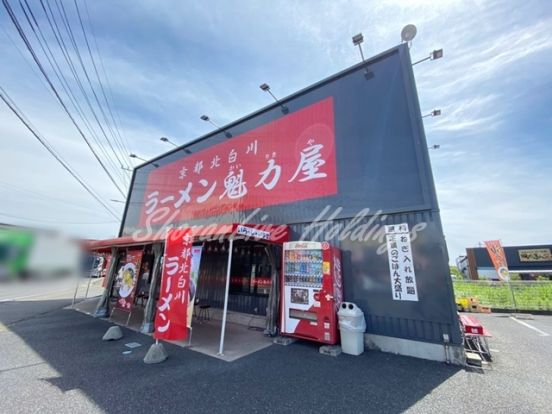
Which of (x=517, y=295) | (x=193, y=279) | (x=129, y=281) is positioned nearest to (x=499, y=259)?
(x=517, y=295)

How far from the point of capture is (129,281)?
257 inches

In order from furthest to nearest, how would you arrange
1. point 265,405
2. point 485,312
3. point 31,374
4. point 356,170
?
point 485,312
point 356,170
point 31,374
point 265,405

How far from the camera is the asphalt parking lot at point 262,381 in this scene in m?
2.76

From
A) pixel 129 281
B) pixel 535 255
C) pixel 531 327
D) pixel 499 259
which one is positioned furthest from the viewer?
pixel 535 255

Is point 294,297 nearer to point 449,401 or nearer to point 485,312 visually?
point 449,401

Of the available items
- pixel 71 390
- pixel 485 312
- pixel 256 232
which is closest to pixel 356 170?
pixel 256 232

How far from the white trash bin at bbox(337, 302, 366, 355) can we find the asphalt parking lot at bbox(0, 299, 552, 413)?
0.20 metres

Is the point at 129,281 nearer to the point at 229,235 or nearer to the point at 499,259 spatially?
the point at 229,235

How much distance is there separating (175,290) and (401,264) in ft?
14.7

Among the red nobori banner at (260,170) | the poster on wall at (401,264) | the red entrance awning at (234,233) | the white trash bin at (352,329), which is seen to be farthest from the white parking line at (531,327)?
the red entrance awning at (234,233)

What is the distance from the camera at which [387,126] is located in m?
5.45

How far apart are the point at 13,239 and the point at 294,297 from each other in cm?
629

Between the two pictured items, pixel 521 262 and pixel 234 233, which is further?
pixel 521 262

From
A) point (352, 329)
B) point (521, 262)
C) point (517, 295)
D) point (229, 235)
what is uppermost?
point (521, 262)
